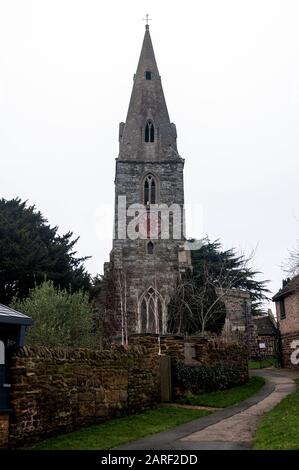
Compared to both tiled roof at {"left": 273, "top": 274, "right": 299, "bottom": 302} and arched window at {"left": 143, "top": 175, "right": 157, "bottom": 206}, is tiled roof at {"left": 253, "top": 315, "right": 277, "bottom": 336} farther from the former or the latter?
arched window at {"left": 143, "top": 175, "right": 157, "bottom": 206}

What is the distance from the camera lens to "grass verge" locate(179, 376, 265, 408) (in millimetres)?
14359

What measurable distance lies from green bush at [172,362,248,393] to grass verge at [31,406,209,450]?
1.87m

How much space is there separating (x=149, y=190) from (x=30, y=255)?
1419cm

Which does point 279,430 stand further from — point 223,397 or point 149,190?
point 149,190

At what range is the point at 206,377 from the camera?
16422mm

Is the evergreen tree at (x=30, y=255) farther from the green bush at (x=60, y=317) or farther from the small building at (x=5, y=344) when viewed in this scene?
the small building at (x=5, y=344)

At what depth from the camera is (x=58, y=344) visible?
16984 millimetres

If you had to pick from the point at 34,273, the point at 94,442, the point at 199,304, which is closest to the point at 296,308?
the point at 199,304

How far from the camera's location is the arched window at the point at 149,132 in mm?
39812

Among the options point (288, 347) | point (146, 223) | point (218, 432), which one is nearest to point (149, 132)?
point (146, 223)

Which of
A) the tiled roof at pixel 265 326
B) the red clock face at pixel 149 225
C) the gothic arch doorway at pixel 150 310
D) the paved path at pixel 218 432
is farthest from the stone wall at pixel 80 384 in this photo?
the tiled roof at pixel 265 326

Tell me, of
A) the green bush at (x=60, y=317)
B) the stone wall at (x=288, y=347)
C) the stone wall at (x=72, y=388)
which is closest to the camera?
the stone wall at (x=72, y=388)

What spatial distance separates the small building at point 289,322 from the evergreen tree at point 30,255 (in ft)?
36.5

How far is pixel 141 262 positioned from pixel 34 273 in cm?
1157
